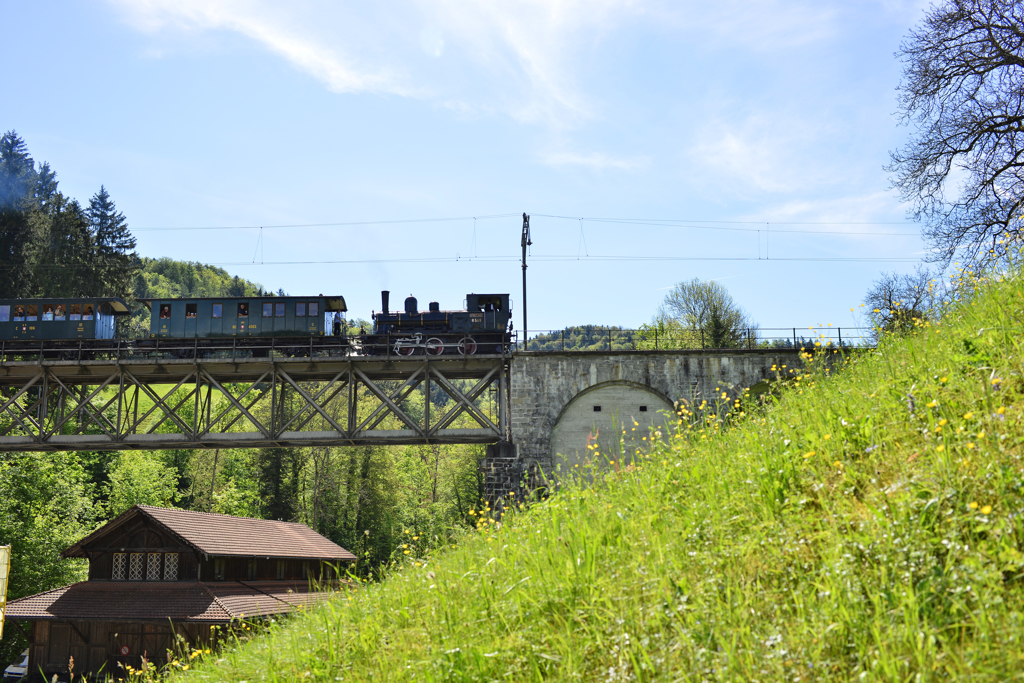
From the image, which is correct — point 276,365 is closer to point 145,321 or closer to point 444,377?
point 444,377

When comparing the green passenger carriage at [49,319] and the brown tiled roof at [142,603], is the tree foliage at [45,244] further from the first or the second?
the brown tiled roof at [142,603]

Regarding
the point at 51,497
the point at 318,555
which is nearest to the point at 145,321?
the point at 51,497

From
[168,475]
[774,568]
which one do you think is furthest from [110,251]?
[774,568]

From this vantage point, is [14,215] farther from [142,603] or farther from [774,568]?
[774,568]

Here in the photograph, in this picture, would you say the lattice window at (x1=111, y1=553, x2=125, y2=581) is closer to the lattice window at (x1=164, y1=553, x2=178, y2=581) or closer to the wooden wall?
the wooden wall

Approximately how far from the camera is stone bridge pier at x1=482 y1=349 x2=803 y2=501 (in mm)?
27250

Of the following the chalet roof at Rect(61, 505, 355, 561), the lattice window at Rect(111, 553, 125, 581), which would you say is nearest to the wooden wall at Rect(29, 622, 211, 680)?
the lattice window at Rect(111, 553, 125, 581)

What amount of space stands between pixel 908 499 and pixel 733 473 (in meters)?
1.87

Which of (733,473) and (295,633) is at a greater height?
(733,473)

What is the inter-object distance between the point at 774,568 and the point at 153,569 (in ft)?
85.0

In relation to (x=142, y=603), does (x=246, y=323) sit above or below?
Result: above

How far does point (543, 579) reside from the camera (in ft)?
21.9

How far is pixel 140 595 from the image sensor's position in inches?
982

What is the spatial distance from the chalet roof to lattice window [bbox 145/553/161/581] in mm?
1513
